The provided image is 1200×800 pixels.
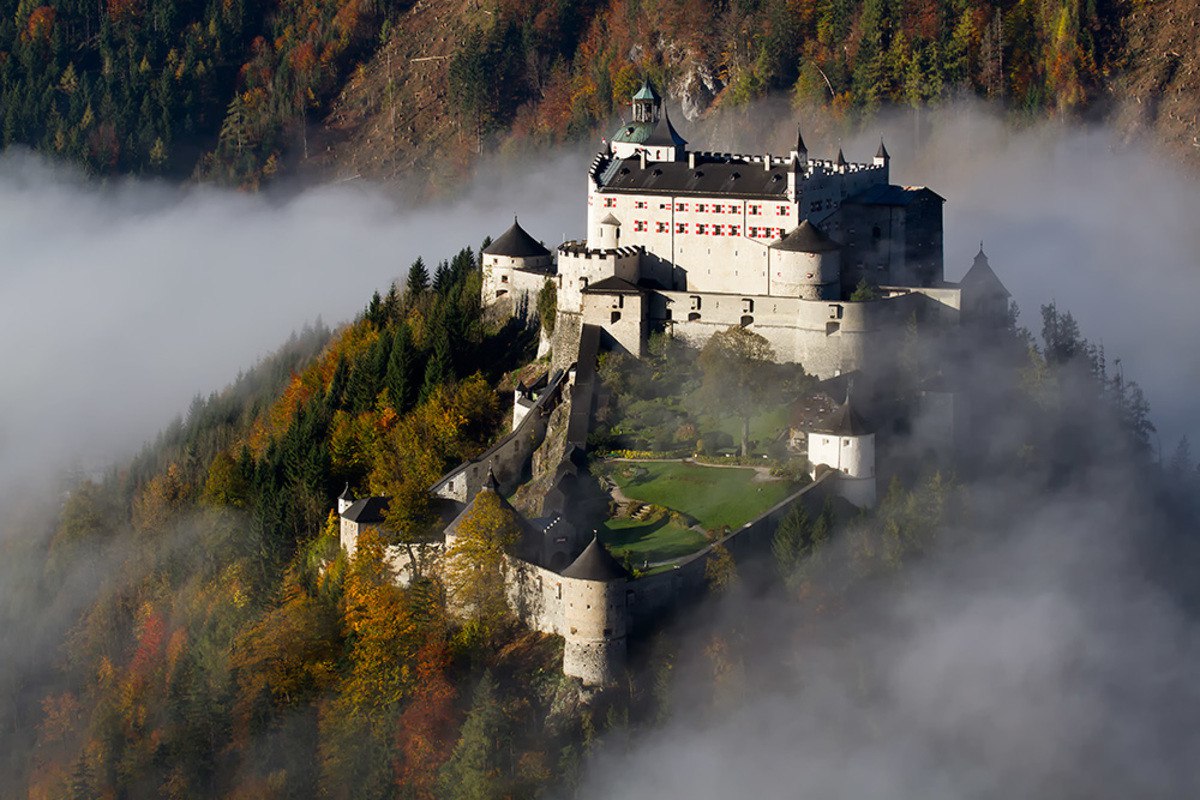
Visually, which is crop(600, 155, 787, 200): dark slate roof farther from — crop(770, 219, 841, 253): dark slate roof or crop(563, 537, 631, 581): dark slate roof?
crop(563, 537, 631, 581): dark slate roof

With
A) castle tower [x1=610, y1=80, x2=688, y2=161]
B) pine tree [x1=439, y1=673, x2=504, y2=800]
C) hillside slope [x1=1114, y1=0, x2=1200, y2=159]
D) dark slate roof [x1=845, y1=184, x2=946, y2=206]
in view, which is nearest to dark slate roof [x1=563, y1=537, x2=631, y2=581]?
pine tree [x1=439, y1=673, x2=504, y2=800]

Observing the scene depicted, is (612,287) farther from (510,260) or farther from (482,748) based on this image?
(482,748)

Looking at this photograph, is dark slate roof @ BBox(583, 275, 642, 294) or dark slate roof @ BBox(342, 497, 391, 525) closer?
dark slate roof @ BBox(342, 497, 391, 525)

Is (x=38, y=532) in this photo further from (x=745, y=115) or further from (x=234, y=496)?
(x=745, y=115)

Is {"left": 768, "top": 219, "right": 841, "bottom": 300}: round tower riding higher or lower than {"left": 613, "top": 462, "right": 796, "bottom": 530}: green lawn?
higher

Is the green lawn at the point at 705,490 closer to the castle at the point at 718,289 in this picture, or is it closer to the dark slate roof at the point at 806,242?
the castle at the point at 718,289

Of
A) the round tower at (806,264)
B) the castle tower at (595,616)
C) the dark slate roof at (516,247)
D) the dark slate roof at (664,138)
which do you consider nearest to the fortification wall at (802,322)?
the round tower at (806,264)
